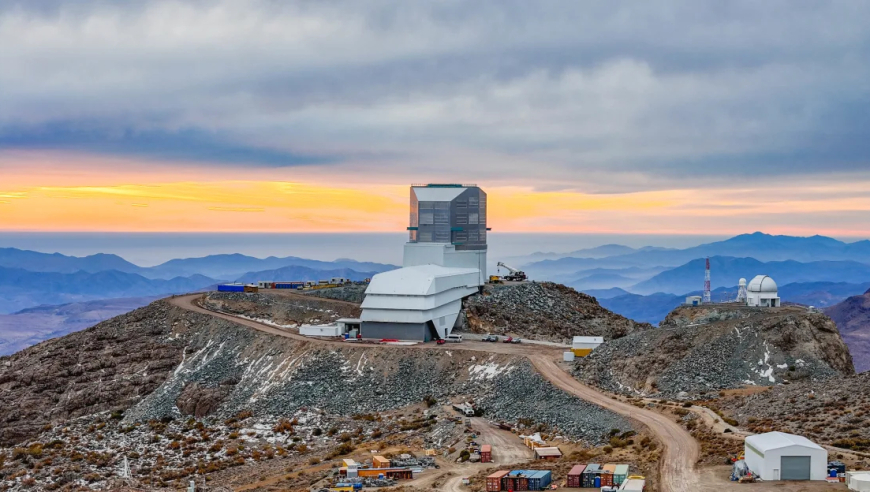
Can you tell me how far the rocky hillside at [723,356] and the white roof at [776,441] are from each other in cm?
1672

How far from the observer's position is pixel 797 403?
5053 cm

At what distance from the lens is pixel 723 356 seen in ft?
201

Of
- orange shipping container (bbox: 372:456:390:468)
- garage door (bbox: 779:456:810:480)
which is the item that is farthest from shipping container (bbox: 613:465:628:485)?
orange shipping container (bbox: 372:456:390:468)

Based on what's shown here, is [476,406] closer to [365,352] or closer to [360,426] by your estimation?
[360,426]

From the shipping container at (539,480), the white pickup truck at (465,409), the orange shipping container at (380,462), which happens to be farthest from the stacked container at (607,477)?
the white pickup truck at (465,409)

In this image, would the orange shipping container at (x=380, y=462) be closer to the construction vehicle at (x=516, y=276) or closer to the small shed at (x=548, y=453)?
the small shed at (x=548, y=453)

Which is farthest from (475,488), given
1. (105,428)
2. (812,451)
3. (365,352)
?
(105,428)

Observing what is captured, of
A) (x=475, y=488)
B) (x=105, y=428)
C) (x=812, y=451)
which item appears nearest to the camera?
(x=812, y=451)

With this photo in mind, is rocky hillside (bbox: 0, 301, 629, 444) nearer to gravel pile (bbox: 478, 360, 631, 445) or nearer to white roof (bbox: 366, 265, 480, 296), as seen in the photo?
gravel pile (bbox: 478, 360, 631, 445)

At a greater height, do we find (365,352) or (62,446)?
(365,352)

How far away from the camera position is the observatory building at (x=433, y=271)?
79.4 m

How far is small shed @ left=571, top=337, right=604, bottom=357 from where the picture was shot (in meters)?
70.3

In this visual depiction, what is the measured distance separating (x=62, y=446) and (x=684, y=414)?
1669 inches

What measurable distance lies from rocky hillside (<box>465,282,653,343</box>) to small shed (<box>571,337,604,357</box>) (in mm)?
11519
